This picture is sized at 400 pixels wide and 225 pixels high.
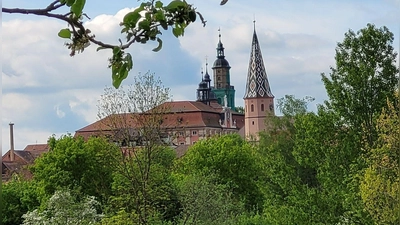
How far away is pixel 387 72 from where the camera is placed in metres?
28.1

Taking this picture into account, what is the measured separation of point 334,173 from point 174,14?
25.9m

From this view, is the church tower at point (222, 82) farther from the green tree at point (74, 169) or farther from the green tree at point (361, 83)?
the green tree at point (361, 83)

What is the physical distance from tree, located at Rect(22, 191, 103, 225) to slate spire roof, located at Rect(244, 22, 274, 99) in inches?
3476

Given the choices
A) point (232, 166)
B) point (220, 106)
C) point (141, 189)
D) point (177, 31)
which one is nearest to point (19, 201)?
point (232, 166)

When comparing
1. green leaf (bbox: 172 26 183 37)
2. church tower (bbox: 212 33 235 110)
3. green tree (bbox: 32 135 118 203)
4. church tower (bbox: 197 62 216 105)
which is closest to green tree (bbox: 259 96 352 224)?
green tree (bbox: 32 135 118 203)

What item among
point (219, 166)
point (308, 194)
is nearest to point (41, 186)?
point (219, 166)

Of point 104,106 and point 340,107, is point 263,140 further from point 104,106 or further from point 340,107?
point 340,107

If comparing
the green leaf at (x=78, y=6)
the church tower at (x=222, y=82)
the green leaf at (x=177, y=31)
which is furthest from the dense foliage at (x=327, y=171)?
the church tower at (x=222, y=82)

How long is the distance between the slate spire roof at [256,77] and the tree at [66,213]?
88.3 metres

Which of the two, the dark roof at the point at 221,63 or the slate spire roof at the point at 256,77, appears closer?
the slate spire roof at the point at 256,77

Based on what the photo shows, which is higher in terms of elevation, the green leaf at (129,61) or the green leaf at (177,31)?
the green leaf at (177,31)

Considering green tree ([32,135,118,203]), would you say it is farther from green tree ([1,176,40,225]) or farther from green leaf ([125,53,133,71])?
green leaf ([125,53,133,71])

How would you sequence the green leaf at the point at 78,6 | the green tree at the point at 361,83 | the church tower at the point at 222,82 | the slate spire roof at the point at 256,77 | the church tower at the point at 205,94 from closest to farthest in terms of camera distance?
the green leaf at the point at 78,6 → the green tree at the point at 361,83 → the slate spire roof at the point at 256,77 → the church tower at the point at 205,94 → the church tower at the point at 222,82

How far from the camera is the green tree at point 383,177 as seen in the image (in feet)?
Answer: 71.1
